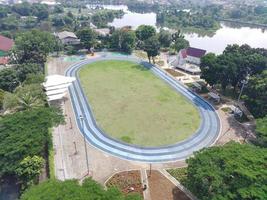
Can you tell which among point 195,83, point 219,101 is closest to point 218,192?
point 219,101

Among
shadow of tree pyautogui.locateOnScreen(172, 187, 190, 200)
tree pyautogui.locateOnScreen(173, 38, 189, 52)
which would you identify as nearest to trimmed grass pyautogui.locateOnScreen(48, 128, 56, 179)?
shadow of tree pyautogui.locateOnScreen(172, 187, 190, 200)

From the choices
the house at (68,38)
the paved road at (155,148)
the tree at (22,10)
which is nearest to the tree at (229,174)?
the paved road at (155,148)

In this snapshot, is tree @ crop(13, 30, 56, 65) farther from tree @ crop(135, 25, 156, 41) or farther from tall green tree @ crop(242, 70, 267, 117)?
tall green tree @ crop(242, 70, 267, 117)

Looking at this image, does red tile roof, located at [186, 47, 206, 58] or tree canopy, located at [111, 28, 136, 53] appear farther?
tree canopy, located at [111, 28, 136, 53]

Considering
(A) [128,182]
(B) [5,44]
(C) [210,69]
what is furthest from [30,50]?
(A) [128,182]

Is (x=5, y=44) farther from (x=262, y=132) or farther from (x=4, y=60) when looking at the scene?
(x=262, y=132)

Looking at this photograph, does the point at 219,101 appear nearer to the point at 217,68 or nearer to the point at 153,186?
the point at 217,68
